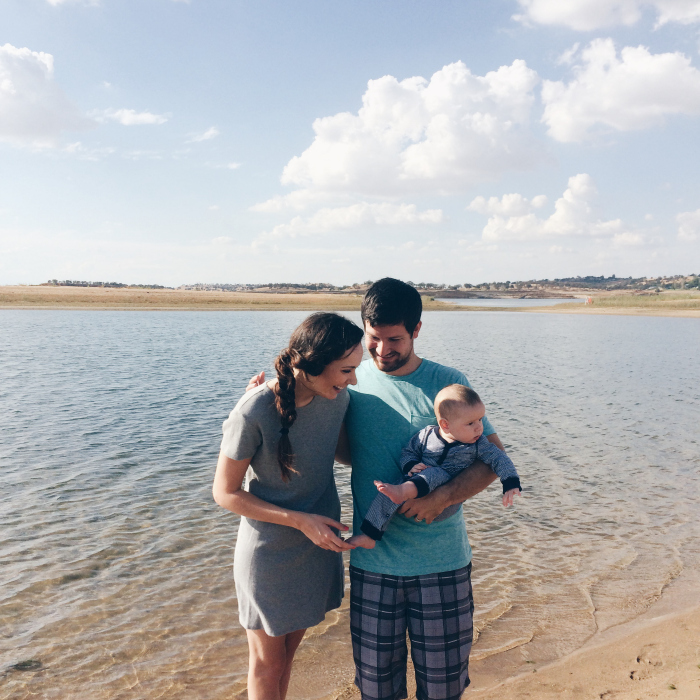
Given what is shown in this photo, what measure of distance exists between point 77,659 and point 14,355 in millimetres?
20874

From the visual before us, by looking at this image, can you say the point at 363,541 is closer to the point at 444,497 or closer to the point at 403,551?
the point at 403,551

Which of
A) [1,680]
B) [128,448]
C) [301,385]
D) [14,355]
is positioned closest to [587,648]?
[301,385]

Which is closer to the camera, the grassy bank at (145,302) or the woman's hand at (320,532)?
the woman's hand at (320,532)

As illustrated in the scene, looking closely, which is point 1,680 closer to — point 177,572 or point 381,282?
point 177,572

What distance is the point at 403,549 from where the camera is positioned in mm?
2688

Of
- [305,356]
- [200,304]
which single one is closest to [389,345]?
[305,356]

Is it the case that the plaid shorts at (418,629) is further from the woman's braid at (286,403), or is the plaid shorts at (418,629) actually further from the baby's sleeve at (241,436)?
the baby's sleeve at (241,436)

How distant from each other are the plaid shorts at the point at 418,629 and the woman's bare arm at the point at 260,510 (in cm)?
33

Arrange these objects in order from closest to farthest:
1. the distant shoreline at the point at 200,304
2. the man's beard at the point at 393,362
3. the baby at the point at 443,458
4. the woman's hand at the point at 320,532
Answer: the woman's hand at the point at 320,532, the baby at the point at 443,458, the man's beard at the point at 393,362, the distant shoreline at the point at 200,304

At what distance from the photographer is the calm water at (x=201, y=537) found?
14.9 feet

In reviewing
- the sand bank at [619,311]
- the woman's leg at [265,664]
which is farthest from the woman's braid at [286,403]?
the sand bank at [619,311]

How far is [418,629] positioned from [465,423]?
3.19 feet

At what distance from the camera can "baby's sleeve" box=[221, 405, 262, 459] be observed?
2496 millimetres

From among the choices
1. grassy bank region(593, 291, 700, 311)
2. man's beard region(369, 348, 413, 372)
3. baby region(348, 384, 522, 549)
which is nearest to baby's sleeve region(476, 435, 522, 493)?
baby region(348, 384, 522, 549)
